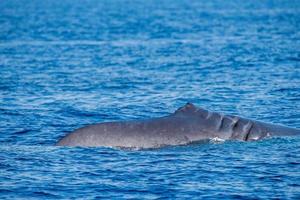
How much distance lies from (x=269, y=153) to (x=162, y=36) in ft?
134

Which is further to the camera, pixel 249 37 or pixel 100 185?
pixel 249 37

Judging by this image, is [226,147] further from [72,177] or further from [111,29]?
[111,29]

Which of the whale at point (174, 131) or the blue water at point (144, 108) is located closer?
the blue water at point (144, 108)

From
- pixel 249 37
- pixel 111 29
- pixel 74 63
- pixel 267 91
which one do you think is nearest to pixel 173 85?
pixel 267 91

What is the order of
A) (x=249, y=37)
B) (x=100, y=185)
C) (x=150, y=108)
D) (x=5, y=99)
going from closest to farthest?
(x=100, y=185) → (x=150, y=108) → (x=5, y=99) → (x=249, y=37)

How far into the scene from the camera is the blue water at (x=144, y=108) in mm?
14977

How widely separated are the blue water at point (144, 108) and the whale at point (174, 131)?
20 cm

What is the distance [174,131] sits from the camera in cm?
1702

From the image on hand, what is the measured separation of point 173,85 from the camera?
28.9 m

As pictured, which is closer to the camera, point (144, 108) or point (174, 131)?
point (174, 131)

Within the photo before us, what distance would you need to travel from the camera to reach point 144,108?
23.6 m

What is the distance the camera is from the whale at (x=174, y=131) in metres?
17.0

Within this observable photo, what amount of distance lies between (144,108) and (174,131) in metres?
6.59

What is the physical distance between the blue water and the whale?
0.66ft
